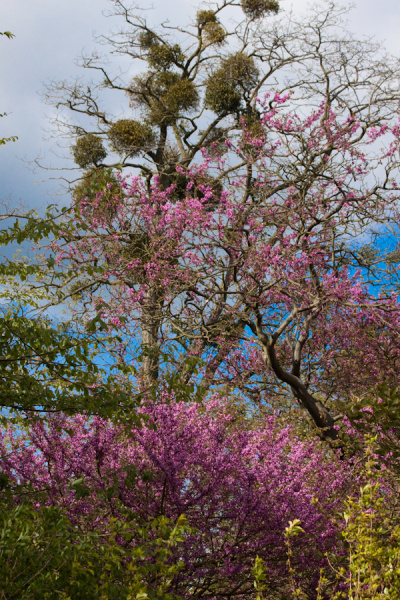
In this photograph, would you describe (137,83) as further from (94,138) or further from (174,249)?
(174,249)

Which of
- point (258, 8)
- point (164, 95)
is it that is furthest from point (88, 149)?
point (258, 8)

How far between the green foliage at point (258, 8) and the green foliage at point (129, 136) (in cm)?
449

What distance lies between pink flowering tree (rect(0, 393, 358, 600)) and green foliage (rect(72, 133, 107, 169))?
10.9m

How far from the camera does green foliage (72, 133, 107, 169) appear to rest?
638 inches

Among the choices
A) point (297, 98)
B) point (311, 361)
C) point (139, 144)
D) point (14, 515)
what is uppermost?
point (139, 144)

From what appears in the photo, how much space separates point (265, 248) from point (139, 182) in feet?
16.1

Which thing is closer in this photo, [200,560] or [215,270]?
[200,560]

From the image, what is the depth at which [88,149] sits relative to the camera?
53.2 ft

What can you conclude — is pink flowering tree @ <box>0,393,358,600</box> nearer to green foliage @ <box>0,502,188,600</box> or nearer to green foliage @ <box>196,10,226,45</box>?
green foliage @ <box>0,502,188,600</box>

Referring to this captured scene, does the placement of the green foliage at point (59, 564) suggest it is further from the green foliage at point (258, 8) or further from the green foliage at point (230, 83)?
the green foliage at point (258, 8)

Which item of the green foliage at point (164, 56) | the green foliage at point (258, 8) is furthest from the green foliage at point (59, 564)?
the green foliage at point (258, 8)

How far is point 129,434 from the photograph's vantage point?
5922 mm

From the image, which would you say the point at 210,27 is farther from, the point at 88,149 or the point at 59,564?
the point at 59,564

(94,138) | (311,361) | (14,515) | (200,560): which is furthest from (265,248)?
(94,138)
